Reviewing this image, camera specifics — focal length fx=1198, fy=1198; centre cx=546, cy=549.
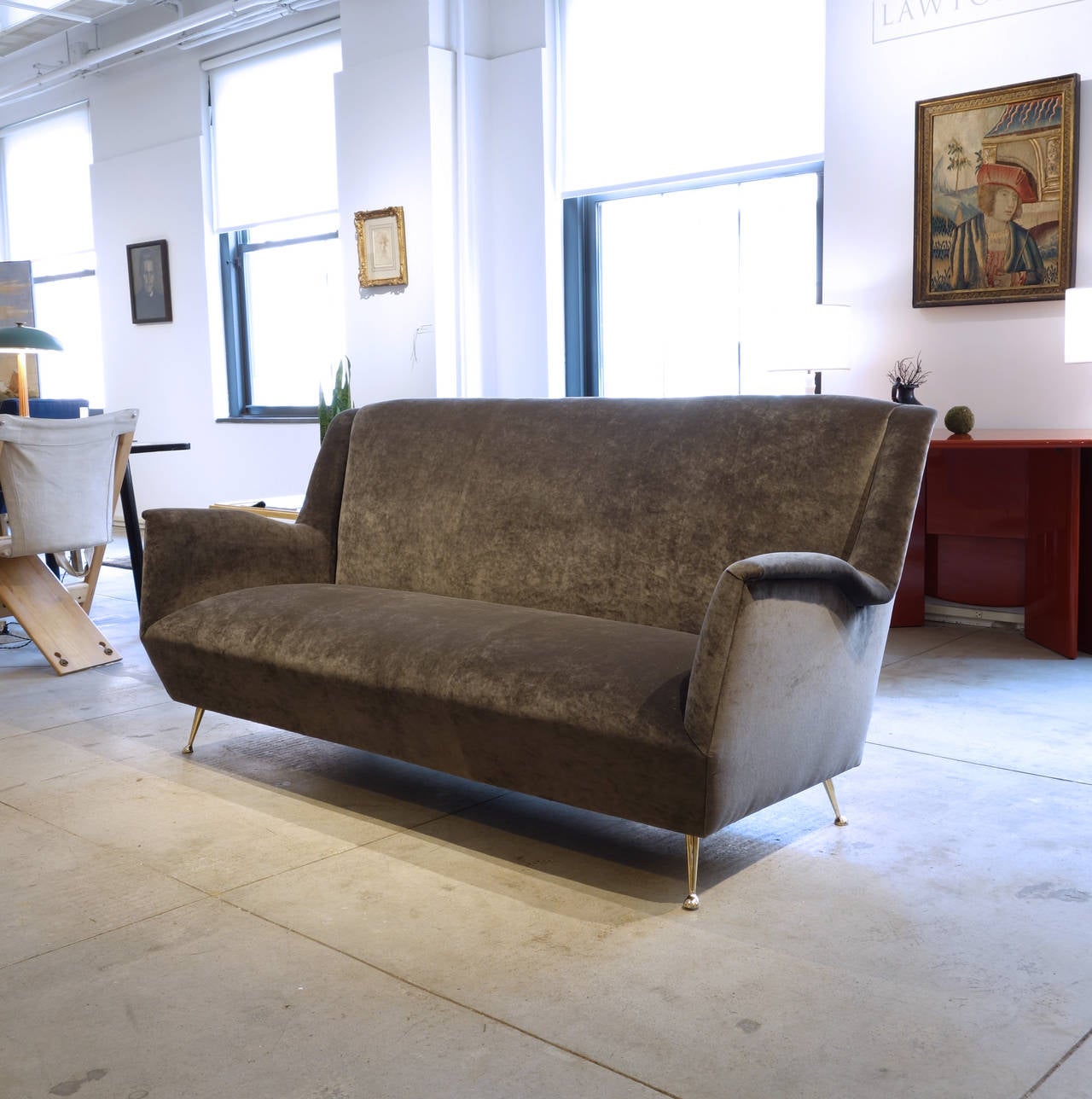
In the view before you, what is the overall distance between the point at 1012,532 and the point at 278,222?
4606mm

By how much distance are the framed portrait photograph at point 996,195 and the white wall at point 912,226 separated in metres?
0.06

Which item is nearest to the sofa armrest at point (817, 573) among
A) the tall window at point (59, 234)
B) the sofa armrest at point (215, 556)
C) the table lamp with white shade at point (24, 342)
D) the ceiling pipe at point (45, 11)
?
the sofa armrest at point (215, 556)

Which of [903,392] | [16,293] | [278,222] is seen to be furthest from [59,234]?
[903,392]

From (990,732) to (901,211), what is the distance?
239 cm

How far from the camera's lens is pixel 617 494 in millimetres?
2605

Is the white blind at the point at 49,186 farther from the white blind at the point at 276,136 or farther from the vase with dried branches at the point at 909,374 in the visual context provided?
the vase with dried branches at the point at 909,374

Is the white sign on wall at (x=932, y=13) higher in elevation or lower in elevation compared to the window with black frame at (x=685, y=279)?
higher

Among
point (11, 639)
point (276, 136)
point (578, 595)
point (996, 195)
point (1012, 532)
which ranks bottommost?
point (11, 639)

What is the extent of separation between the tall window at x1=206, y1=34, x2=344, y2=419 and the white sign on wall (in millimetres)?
3171

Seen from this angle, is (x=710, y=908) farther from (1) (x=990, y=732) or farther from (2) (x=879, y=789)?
(1) (x=990, y=732)

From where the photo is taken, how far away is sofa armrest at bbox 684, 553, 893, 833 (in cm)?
191

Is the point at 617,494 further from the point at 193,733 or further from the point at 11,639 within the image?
the point at 11,639

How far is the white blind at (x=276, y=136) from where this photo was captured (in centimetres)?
667

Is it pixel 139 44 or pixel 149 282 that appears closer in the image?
pixel 139 44
